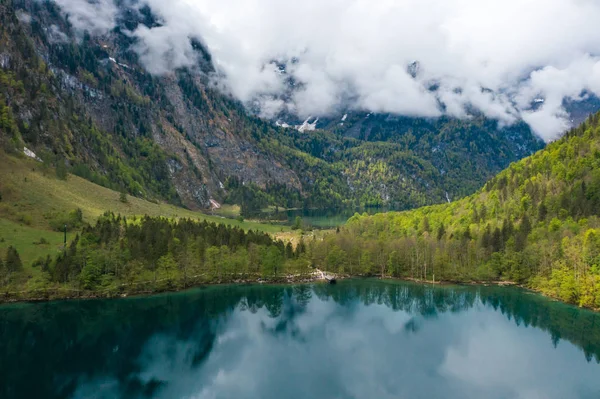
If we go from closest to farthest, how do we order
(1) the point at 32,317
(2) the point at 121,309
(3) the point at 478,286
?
(1) the point at 32,317 < (2) the point at 121,309 < (3) the point at 478,286

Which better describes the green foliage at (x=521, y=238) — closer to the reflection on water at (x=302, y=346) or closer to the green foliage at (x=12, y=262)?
the reflection on water at (x=302, y=346)

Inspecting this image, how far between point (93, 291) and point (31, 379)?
35.4 m

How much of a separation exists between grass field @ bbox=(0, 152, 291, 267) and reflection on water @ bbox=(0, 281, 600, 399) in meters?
27.3

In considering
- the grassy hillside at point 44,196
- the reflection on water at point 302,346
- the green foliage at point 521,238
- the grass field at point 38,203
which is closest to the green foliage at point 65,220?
the grassy hillside at point 44,196

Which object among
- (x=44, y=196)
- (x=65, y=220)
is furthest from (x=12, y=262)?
(x=44, y=196)

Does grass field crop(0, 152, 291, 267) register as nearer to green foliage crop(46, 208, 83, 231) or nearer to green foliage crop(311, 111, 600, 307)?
green foliage crop(46, 208, 83, 231)

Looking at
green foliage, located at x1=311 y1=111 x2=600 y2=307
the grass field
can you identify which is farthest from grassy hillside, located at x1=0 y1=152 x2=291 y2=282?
green foliage, located at x1=311 y1=111 x2=600 y2=307

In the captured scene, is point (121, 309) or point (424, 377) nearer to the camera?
point (424, 377)

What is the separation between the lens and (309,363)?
68.8 metres

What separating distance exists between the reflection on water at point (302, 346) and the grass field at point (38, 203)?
2728 centimetres

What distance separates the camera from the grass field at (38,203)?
110 m

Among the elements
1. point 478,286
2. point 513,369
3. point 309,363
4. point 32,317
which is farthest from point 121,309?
point 478,286

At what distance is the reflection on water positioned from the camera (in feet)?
199

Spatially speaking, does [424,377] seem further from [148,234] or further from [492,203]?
[492,203]
